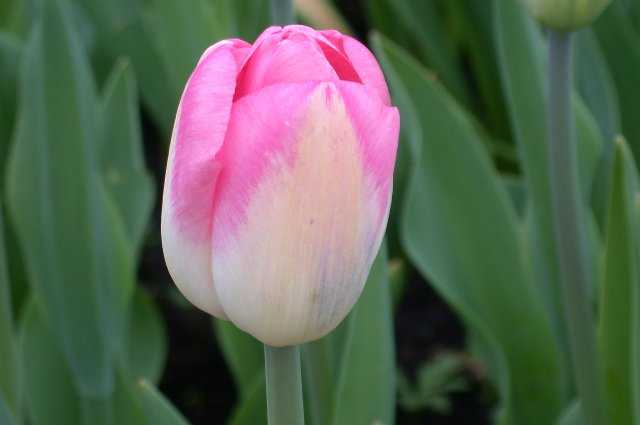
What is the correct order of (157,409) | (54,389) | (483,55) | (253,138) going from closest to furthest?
(253,138) < (157,409) < (54,389) < (483,55)

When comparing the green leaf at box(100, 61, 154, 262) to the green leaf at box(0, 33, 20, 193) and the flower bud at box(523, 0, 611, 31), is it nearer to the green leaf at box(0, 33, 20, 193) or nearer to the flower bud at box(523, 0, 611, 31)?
the green leaf at box(0, 33, 20, 193)

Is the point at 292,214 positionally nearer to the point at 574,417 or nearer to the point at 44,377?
the point at 574,417

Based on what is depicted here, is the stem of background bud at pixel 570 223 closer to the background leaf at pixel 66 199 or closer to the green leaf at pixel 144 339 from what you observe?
the background leaf at pixel 66 199

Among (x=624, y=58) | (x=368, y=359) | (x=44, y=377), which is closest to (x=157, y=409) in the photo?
(x=368, y=359)

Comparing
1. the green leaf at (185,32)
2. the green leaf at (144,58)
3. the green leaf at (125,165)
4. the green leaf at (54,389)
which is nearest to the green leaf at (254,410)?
the green leaf at (54,389)

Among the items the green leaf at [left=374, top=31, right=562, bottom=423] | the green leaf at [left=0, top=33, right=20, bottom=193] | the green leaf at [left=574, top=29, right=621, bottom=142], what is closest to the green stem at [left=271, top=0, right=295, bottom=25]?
the green leaf at [left=374, top=31, right=562, bottom=423]
